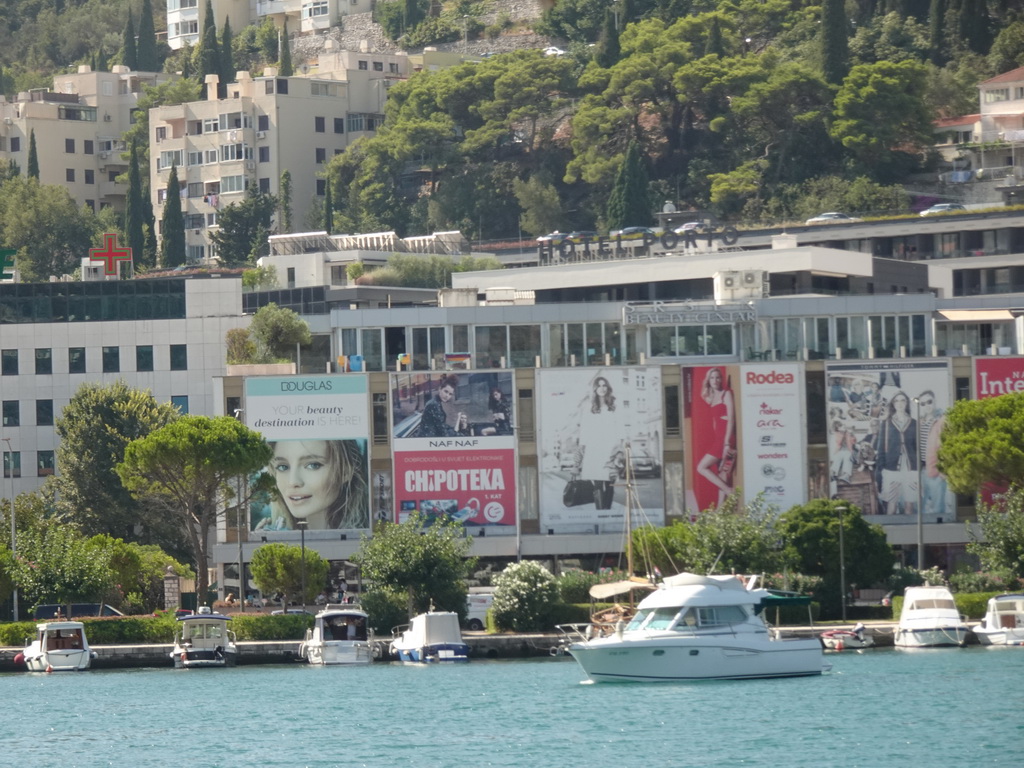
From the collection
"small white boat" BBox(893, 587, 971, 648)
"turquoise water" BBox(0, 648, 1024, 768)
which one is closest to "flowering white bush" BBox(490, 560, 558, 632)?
"turquoise water" BBox(0, 648, 1024, 768)

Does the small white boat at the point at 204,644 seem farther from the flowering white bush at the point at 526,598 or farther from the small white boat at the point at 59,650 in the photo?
the flowering white bush at the point at 526,598

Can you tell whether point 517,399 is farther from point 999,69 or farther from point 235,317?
point 999,69

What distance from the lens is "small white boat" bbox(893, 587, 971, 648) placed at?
9025cm

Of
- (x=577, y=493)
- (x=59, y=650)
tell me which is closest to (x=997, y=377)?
(x=577, y=493)

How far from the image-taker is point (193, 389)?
13875 centimetres

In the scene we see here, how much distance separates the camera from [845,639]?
301 ft

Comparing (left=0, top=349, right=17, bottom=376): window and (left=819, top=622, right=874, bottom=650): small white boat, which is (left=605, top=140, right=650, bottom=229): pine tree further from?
(left=819, top=622, right=874, bottom=650): small white boat

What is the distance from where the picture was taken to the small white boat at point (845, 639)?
91.4m

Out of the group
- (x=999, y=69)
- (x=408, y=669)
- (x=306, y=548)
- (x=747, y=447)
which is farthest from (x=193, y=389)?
(x=999, y=69)

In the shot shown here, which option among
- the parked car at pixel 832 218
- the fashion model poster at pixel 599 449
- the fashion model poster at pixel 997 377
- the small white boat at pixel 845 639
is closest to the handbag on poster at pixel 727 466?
the fashion model poster at pixel 599 449

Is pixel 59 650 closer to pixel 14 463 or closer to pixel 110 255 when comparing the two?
pixel 14 463

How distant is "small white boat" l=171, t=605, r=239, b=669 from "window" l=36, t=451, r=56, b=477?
154 ft

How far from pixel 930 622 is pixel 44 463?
221ft

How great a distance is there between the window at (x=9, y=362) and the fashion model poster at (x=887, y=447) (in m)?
53.3
